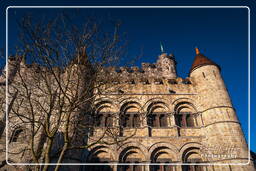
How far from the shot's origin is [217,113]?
1257 cm

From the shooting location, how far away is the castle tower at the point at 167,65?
1797 cm

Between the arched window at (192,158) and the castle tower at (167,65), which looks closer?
the arched window at (192,158)

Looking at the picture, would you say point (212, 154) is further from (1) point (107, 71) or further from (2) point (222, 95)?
(1) point (107, 71)

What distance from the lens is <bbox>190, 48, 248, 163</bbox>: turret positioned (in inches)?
440

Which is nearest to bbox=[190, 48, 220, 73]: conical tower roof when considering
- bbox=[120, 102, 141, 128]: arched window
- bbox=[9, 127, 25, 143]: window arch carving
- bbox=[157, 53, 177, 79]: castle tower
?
bbox=[157, 53, 177, 79]: castle tower

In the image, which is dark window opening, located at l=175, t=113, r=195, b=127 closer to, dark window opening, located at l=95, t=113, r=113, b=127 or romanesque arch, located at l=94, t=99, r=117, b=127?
romanesque arch, located at l=94, t=99, r=117, b=127

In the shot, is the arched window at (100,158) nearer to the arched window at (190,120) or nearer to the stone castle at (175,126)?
the stone castle at (175,126)

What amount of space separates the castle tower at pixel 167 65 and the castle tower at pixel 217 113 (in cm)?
247

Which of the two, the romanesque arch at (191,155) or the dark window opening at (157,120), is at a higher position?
the dark window opening at (157,120)

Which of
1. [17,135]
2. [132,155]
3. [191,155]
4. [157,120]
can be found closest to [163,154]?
[191,155]

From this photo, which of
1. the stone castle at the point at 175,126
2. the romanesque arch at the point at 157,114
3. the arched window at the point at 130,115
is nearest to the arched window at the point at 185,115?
the stone castle at the point at 175,126

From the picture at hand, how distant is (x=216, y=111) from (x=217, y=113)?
16 centimetres

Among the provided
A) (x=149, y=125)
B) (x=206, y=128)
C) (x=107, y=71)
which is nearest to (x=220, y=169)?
(x=206, y=128)

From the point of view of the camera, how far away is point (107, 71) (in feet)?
28.0
